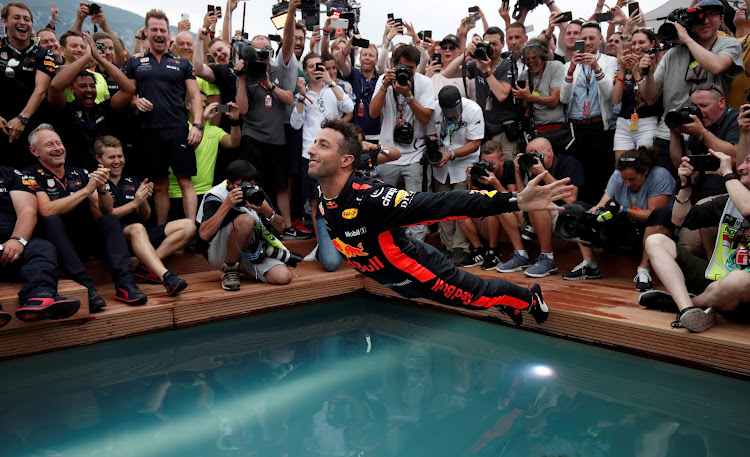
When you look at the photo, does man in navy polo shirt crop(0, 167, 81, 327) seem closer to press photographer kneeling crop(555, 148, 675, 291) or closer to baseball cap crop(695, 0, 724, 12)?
press photographer kneeling crop(555, 148, 675, 291)

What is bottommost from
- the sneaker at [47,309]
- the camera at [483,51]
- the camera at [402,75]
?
the sneaker at [47,309]

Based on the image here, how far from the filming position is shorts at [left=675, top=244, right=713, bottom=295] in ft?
12.1

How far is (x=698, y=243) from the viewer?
4.01 metres

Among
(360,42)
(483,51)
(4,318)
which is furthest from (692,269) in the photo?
(4,318)

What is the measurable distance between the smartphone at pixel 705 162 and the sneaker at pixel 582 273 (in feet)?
4.46

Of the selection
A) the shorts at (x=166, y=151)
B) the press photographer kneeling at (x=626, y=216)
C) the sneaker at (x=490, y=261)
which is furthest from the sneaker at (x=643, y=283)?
the shorts at (x=166, y=151)

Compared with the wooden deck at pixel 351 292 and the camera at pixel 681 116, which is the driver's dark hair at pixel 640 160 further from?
the wooden deck at pixel 351 292

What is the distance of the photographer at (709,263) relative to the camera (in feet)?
10.2

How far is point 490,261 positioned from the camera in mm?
5098

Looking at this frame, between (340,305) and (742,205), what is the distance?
3.02m

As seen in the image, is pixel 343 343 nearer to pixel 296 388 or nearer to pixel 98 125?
pixel 296 388

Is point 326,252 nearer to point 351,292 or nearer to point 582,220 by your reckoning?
point 351,292

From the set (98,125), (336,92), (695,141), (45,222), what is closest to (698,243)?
(695,141)

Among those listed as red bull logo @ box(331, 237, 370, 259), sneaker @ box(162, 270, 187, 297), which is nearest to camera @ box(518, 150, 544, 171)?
red bull logo @ box(331, 237, 370, 259)
